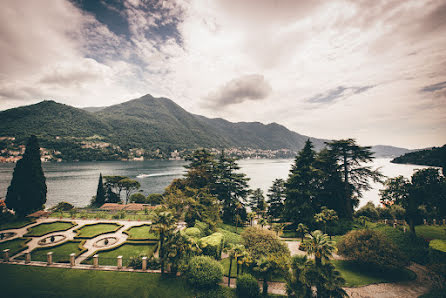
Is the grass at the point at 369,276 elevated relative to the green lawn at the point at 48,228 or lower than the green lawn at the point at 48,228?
elevated

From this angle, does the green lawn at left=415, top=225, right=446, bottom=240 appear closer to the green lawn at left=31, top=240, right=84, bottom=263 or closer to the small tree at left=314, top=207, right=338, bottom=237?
the small tree at left=314, top=207, right=338, bottom=237

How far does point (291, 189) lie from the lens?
26.1 metres

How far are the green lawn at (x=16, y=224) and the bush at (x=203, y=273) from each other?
2581cm

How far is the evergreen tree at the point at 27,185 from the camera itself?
24750 millimetres

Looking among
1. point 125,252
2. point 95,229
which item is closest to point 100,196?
point 95,229

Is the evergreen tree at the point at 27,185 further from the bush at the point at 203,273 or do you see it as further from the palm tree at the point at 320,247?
the palm tree at the point at 320,247

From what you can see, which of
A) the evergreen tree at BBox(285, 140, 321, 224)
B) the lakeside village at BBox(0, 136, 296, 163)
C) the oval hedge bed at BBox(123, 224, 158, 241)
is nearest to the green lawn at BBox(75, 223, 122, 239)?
the oval hedge bed at BBox(123, 224, 158, 241)

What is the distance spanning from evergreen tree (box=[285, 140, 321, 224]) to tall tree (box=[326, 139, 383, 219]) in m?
3.55

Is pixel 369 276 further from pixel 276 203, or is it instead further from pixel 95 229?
pixel 95 229

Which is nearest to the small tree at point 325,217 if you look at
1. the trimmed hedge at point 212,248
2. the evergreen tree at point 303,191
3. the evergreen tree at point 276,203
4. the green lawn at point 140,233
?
the evergreen tree at point 303,191

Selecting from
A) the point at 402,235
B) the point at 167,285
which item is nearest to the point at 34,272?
the point at 167,285

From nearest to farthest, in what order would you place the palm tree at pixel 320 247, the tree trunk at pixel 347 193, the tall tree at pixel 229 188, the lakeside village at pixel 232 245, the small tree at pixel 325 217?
the palm tree at pixel 320 247 → the lakeside village at pixel 232 245 → the small tree at pixel 325 217 → the tree trunk at pixel 347 193 → the tall tree at pixel 229 188

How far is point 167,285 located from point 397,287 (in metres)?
17.8

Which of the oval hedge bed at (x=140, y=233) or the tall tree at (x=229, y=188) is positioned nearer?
the oval hedge bed at (x=140, y=233)
